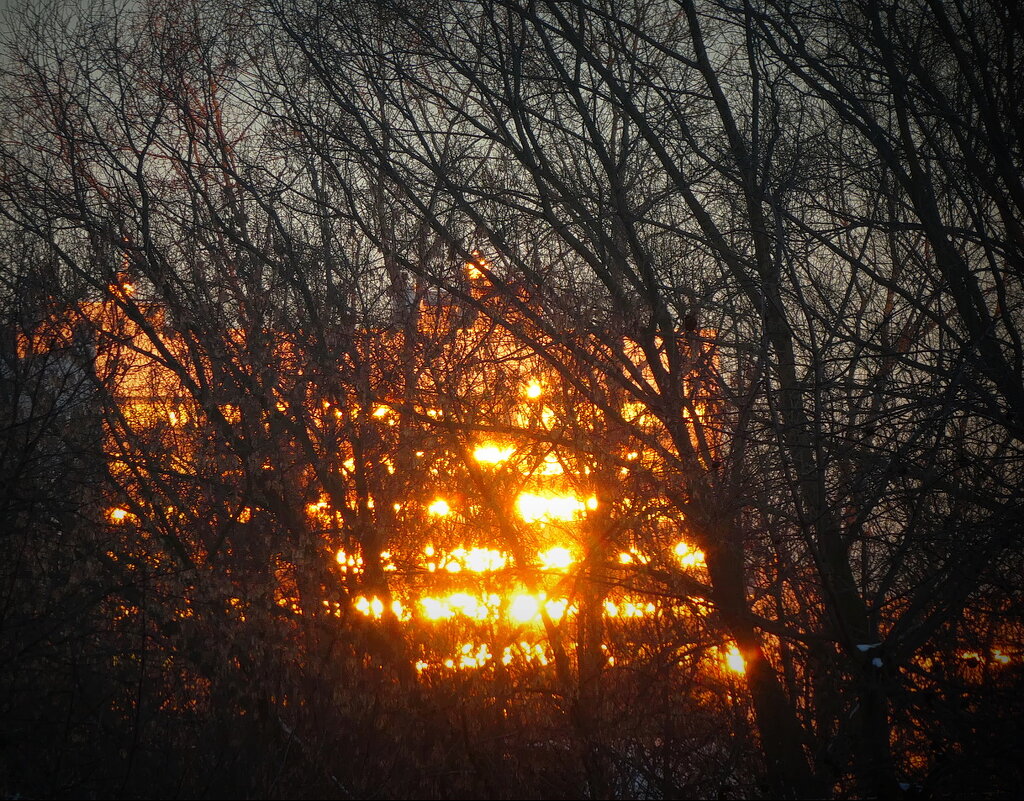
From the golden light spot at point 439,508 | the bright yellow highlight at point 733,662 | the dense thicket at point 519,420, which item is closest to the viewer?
the dense thicket at point 519,420

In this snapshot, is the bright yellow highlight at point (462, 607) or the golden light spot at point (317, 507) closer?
the bright yellow highlight at point (462, 607)

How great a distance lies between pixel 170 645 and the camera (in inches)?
257

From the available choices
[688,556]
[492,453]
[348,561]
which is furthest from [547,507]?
[348,561]

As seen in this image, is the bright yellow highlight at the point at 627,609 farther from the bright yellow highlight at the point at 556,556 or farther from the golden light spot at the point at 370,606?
the golden light spot at the point at 370,606

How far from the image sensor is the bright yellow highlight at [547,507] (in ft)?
26.6

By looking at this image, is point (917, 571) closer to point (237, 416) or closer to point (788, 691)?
point (788, 691)

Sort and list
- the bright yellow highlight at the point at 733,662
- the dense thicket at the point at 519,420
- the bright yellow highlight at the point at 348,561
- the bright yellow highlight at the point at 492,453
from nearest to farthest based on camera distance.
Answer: the dense thicket at the point at 519,420 → the bright yellow highlight at the point at 348,561 → the bright yellow highlight at the point at 733,662 → the bright yellow highlight at the point at 492,453

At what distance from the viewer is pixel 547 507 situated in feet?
27.0

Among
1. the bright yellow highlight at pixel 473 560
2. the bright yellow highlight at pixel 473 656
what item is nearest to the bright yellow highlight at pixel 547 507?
the bright yellow highlight at pixel 473 560

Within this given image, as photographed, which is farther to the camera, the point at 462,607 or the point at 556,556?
the point at 556,556

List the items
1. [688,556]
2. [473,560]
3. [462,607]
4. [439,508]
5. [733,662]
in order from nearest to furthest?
[462,607], [688,556], [473,560], [733,662], [439,508]

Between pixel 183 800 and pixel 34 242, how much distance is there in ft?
18.6

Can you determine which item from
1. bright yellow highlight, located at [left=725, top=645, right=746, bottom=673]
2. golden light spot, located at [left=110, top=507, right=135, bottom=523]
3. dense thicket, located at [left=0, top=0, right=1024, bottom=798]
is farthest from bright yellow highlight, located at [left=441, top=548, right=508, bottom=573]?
golden light spot, located at [left=110, top=507, right=135, bottom=523]

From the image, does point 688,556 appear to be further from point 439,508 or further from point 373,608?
point 373,608
